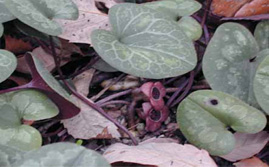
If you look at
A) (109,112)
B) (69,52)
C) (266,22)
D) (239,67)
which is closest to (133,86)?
(109,112)

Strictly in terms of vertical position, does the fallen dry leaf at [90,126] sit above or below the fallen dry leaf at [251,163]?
above

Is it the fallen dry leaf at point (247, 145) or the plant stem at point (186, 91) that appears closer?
the fallen dry leaf at point (247, 145)

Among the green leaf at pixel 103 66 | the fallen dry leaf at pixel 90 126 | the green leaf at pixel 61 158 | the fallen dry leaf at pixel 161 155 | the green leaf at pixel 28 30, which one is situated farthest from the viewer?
the green leaf at pixel 103 66

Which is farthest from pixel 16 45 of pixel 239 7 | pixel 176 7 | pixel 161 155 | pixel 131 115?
pixel 239 7

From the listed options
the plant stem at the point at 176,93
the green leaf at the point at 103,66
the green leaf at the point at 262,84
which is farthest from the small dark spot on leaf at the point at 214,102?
the green leaf at the point at 103,66

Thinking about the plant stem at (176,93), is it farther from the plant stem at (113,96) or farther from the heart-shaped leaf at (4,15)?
Result: the heart-shaped leaf at (4,15)

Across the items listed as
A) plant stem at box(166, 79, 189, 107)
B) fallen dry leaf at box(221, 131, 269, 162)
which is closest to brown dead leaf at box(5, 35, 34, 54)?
plant stem at box(166, 79, 189, 107)

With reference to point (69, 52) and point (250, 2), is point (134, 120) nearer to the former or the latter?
point (69, 52)
